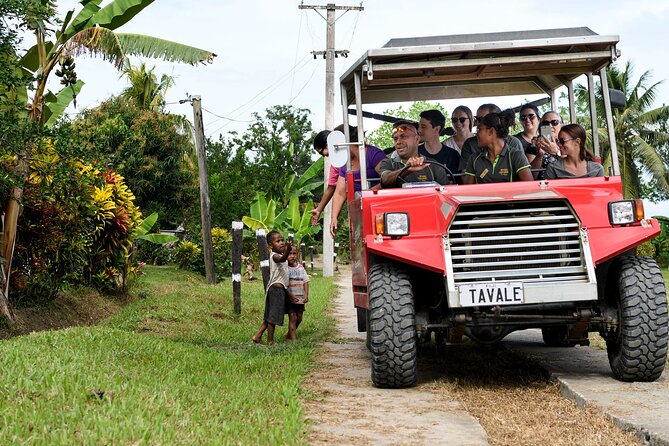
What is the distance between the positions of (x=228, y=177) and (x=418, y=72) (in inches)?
1013

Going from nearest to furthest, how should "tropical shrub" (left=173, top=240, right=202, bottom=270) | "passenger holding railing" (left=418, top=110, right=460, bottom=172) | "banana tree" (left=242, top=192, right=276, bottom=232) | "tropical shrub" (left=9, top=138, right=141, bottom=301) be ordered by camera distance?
1. "passenger holding railing" (left=418, top=110, right=460, bottom=172)
2. "tropical shrub" (left=9, top=138, right=141, bottom=301)
3. "banana tree" (left=242, top=192, right=276, bottom=232)
4. "tropical shrub" (left=173, top=240, right=202, bottom=270)

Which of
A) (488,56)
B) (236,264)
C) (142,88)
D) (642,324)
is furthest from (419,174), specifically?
(142,88)

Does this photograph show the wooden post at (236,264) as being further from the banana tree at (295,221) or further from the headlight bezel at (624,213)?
the banana tree at (295,221)

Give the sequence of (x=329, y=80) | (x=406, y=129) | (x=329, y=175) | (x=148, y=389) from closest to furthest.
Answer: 1. (x=148, y=389)
2. (x=406, y=129)
3. (x=329, y=175)
4. (x=329, y=80)

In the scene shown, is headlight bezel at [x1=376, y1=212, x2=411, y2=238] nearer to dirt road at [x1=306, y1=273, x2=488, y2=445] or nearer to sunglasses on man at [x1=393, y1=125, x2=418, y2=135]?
dirt road at [x1=306, y1=273, x2=488, y2=445]

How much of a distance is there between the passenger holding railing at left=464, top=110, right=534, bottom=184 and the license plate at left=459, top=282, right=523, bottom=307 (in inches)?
48.9

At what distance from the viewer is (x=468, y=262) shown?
22.8 feet

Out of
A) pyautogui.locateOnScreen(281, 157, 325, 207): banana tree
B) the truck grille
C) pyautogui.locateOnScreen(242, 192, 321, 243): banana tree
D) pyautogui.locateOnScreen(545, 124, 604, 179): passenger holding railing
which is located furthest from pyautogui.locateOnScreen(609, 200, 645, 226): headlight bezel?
pyautogui.locateOnScreen(281, 157, 325, 207): banana tree

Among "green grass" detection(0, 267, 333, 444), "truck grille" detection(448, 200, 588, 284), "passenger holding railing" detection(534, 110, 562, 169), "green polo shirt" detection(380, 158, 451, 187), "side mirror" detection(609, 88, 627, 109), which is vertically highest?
"side mirror" detection(609, 88, 627, 109)

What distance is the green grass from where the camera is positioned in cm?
471

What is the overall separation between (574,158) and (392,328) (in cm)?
215

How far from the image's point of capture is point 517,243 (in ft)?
22.8

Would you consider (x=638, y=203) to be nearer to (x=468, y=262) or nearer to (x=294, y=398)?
(x=468, y=262)

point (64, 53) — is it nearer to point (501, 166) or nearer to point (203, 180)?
point (501, 166)
